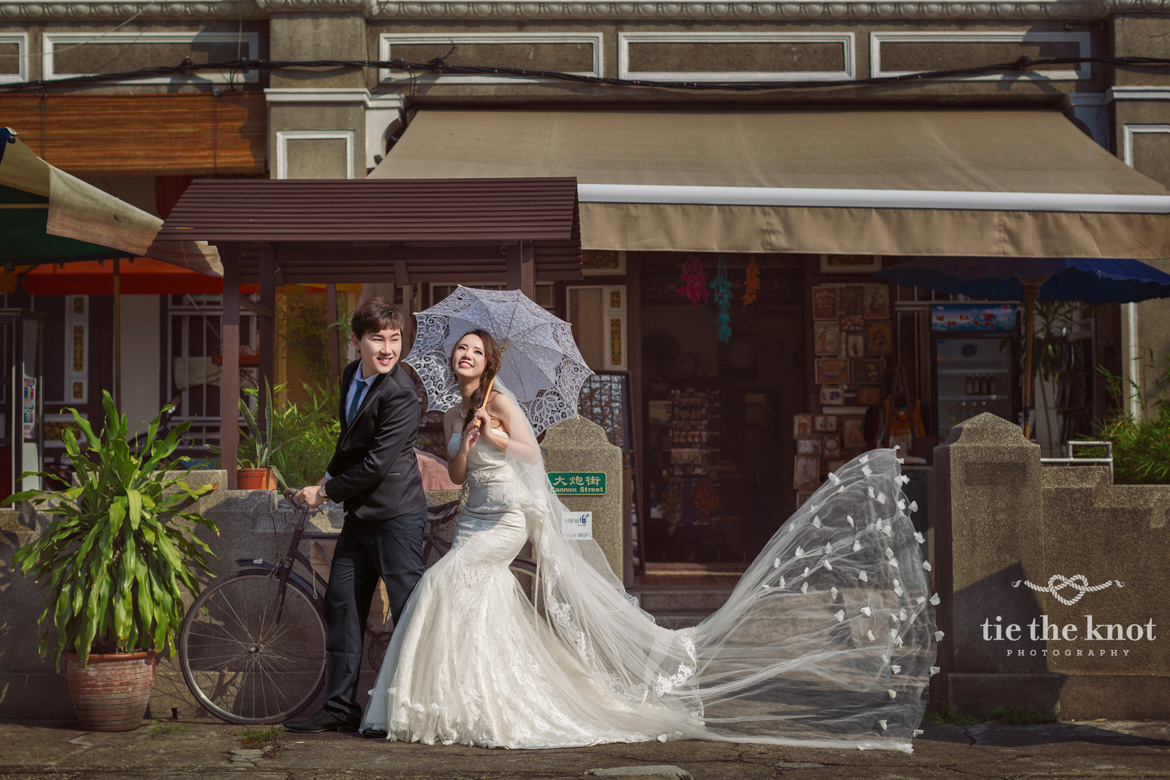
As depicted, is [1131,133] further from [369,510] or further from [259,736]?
[259,736]

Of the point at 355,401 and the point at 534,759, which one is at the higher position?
the point at 355,401

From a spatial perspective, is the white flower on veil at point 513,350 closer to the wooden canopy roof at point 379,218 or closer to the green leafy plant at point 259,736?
the wooden canopy roof at point 379,218

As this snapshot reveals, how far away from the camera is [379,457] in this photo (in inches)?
205

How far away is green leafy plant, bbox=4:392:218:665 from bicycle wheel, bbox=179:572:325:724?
0.19 meters

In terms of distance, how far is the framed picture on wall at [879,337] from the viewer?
10.6 meters

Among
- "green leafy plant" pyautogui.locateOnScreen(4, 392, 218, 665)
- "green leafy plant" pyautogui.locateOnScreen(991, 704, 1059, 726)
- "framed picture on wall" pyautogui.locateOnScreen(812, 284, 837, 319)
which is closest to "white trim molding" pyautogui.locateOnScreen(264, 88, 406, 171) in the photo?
"framed picture on wall" pyautogui.locateOnScreen(812, 284, 837, 319)

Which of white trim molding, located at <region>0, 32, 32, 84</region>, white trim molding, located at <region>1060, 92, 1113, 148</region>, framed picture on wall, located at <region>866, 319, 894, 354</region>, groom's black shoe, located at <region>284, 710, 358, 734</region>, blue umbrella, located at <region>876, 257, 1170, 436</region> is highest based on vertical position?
white trim molding, located at <region>0, 32, 32, 84</region>

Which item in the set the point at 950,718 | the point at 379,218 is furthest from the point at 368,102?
the point at 950,718

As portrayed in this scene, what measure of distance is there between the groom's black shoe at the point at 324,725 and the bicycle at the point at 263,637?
34 centimetres

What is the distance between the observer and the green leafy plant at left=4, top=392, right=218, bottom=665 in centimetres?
546

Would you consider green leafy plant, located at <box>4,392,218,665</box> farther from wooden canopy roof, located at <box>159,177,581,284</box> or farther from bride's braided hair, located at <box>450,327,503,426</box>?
bride's braided hair, located at <box>450,327,503,426</box>

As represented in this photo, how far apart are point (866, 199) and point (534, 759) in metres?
4.51

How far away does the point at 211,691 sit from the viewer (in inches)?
228

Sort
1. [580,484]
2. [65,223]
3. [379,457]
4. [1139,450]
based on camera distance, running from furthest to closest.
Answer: [1139,450]
[65,223]
[580,484]
[379,457]
